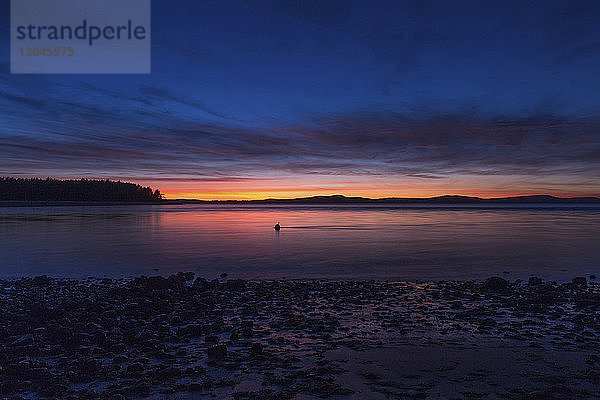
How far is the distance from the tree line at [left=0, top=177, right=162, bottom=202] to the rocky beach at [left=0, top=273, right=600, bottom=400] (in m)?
166

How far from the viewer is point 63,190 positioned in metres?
151

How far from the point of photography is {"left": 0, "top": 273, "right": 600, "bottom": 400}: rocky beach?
4867 millimetres

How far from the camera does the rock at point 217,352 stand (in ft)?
18.9

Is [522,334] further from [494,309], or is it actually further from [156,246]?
[156,246]

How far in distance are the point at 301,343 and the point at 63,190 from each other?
17472 centimetres

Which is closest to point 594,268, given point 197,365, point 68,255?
point 197,365

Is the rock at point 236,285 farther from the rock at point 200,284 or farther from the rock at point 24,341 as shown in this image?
the rock at point 24,341

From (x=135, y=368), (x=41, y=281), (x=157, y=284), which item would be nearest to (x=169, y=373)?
(x=135, y=368)

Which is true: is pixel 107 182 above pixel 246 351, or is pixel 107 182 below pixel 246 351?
above

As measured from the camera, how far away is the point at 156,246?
65.8 feet

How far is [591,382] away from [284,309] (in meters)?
5.42

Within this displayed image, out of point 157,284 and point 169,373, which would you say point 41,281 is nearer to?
point 157,284

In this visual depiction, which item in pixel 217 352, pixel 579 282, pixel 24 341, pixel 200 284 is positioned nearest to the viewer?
pixel 217 352

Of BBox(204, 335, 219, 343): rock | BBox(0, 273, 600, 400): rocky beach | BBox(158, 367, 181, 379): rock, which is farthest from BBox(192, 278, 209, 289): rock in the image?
BBox(158, 367, 181, 379): rock
